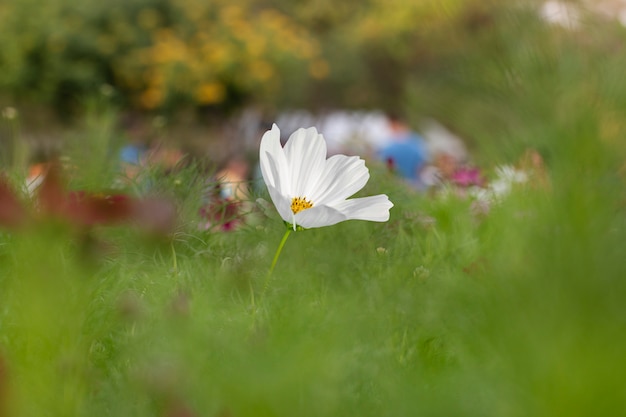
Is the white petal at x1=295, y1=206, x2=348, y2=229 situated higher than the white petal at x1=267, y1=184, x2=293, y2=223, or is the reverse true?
the white petal at x1=267, y1=184, x2=293, y2=223

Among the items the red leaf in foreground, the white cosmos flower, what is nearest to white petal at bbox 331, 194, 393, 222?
the white cosmos flower

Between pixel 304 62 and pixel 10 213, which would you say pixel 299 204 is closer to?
pixel 10 213

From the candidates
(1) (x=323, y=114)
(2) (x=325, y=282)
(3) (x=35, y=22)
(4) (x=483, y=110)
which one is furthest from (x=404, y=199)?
(1) (x=323, y=114)

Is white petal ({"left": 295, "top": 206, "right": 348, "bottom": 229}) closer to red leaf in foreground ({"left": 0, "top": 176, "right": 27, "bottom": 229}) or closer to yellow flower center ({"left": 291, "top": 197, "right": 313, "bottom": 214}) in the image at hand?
yellow flower center ({"left": 291, "top": 197, "right": 313, "bottom": 214})

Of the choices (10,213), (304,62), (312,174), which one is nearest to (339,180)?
(312,174)

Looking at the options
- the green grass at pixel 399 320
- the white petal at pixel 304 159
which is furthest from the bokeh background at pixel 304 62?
the white petal at pixel 304 159
